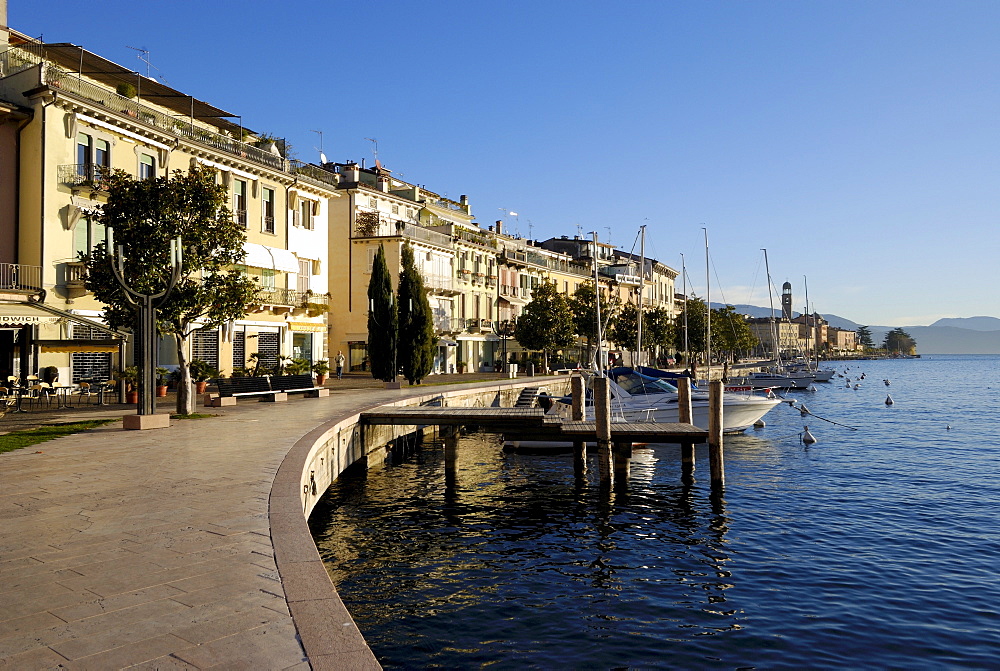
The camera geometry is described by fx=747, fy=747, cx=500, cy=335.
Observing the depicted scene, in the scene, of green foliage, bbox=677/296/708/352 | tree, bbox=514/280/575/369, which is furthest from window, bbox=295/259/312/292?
green foliage, bbox=677/296/708/352

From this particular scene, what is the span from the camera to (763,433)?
37.0 metres

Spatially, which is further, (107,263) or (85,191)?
(85,191)

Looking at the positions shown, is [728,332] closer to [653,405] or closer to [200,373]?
[653,405]

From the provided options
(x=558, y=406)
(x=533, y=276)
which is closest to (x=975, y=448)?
(x=558, y=406)

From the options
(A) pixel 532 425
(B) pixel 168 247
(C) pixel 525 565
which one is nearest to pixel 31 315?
(B) pixel 168 247

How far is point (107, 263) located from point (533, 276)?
57834 mm

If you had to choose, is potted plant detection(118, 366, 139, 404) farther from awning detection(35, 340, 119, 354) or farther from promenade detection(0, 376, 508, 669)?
promenade detection(0, 376, 508, 669)

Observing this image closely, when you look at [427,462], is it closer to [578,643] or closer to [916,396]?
[578,643]

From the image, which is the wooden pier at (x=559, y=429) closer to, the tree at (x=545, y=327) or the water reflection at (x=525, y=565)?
the water reflection at (x=525, y=565)

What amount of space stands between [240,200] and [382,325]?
10251 mm

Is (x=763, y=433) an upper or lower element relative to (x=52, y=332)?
lower

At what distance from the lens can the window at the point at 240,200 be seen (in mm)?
39156

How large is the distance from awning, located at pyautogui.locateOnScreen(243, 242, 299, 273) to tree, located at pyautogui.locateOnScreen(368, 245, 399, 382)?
572 centimetres

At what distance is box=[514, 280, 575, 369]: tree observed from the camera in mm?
60562
